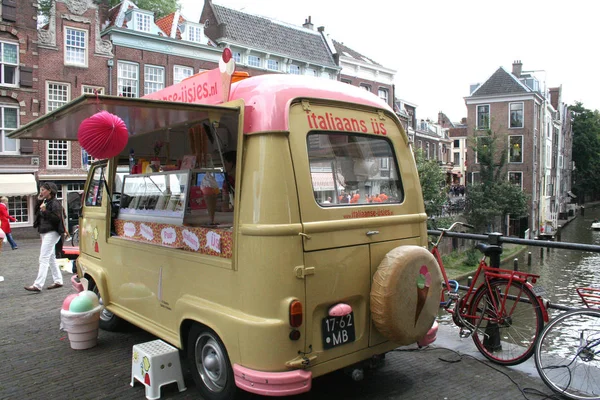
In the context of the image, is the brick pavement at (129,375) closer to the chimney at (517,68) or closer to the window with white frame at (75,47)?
the window with white frame at (75,47)

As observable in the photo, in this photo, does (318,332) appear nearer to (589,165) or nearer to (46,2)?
(46,2)

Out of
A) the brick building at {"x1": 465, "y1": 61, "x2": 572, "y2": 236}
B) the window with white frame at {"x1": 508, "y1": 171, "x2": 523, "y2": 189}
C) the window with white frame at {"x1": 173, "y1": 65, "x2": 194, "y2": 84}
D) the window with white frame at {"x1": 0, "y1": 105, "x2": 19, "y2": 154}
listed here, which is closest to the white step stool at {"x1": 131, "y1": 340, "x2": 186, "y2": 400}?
the window with white frame at {"x1": 0, "y1": 105, "x2": 19, "y2": 154}

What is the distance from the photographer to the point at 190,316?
12.4 feet

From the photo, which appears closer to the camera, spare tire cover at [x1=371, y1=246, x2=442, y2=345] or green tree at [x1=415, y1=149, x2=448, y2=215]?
spare tire cover at [x1=371, y1=246, x2=442, y2=345]

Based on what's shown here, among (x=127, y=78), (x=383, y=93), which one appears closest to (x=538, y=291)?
(x=127, y=78)

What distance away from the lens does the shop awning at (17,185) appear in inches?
818

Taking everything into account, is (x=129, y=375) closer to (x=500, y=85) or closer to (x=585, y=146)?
(x=500, y=85)

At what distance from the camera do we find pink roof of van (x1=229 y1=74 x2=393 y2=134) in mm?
3332

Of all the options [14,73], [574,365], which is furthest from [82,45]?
[574,365]

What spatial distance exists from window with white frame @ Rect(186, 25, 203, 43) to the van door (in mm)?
25674

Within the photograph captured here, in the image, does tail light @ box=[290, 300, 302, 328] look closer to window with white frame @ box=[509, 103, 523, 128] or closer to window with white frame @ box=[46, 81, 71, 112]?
window with white frame @ box=[46, 81, 71, 112]

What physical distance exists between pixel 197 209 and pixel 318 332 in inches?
62.9

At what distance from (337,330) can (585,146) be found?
78.5 m

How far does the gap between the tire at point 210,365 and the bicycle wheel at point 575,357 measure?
2.53m
